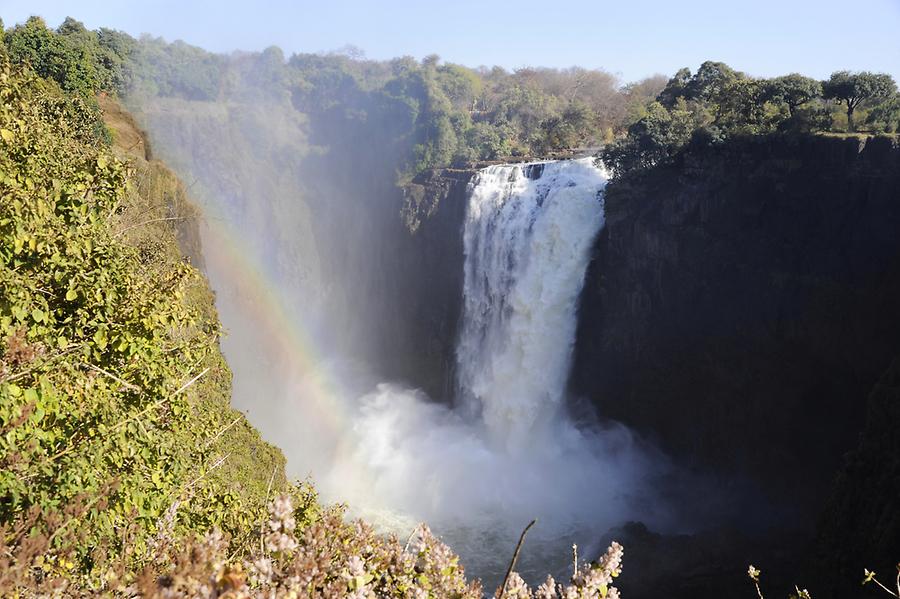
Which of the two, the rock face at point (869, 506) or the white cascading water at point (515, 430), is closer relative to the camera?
the rock face at point (869, 506)

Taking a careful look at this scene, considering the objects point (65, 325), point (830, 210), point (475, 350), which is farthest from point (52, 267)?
point (475, 350)

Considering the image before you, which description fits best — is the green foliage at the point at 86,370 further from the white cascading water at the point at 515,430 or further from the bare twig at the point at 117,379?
the white cascading water at the point at 515,430

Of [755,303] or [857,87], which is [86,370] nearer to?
[755,303]

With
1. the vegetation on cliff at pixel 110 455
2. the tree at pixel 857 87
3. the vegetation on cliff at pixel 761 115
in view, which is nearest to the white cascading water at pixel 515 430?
the vegetation on cliff at pixel 761 115

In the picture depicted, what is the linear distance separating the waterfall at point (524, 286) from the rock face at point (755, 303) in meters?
1.13

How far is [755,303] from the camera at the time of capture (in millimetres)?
20422

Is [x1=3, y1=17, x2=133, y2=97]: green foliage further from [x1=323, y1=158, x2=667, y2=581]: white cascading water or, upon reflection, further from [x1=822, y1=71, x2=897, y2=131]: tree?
[x1=822, y1=71, x2=897, y2=131]: tree

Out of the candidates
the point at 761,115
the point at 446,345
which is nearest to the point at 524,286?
the point at 446,345

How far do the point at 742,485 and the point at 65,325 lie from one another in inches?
788

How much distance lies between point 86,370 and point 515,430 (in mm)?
22632

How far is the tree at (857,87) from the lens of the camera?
68.3ft

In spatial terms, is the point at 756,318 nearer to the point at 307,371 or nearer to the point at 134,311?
the point at 134,311

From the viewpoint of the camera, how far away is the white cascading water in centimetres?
2284

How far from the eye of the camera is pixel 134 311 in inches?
250
